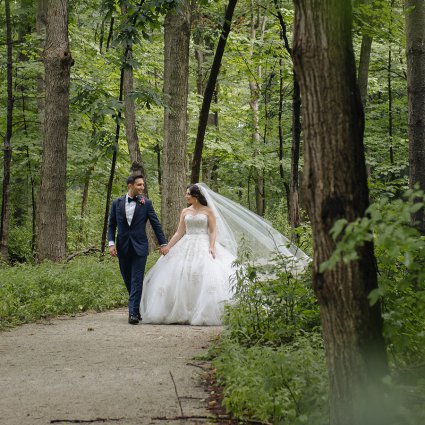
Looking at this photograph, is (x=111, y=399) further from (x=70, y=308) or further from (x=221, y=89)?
(x=221, y=89)

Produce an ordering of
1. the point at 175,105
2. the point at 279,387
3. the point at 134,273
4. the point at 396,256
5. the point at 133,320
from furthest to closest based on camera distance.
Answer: the point at 175,105
the point at 134,273
the point at 133,320
the point at 279,387
the point at 396,256

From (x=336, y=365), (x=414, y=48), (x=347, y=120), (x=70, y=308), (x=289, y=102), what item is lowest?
(x=70, y=308)

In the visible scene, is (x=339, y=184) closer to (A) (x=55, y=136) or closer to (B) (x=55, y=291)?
(B) (x=55, y=291)

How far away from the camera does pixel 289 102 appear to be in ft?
86.8

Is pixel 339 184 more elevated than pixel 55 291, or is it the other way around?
pixel 339 184

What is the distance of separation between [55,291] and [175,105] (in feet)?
17.7

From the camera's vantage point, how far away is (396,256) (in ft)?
10.9

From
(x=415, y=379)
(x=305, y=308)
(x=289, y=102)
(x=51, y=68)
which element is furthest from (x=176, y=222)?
(x=289, y=102)

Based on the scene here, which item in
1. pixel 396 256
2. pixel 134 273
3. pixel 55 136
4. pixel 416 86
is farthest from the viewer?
pixel 55 136

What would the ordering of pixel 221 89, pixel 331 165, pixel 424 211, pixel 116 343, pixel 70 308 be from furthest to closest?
pixel 221 89, pixel 70 308, pixel 424 211, pixel 116 343, pixel 331 165

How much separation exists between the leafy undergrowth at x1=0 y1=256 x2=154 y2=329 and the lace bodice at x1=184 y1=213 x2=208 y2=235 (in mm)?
2197

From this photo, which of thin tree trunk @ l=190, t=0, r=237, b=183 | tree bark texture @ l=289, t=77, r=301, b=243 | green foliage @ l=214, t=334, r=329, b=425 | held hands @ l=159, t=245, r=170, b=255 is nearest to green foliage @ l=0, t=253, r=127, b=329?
held hands @ l=159, t=245, r=170, b=255

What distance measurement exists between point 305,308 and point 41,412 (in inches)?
129

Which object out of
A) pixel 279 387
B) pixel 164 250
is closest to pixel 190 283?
pixel 164 250
